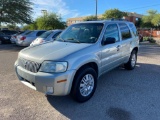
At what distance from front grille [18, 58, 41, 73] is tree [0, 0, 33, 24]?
2215 centimetres

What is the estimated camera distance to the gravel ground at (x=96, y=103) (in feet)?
11.1

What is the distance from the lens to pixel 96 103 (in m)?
3.89

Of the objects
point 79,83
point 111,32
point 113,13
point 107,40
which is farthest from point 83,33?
point 113,13

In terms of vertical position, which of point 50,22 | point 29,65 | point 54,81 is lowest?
point 54,81

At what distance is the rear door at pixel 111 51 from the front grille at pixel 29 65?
1.68m

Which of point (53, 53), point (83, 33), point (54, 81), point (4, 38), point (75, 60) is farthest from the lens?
point (4, 38)

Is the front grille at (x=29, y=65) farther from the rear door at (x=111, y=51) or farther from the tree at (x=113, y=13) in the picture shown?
the tree at (x=113, y=13)

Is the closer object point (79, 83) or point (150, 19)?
point (79, 83)

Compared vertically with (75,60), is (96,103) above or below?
below

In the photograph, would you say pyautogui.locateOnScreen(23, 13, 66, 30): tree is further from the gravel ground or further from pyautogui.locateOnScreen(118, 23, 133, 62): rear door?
the gravel ground

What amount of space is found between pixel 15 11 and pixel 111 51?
74.6 feet

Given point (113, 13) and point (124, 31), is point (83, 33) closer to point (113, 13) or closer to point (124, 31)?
point (124, 31)

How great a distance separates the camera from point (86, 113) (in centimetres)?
347

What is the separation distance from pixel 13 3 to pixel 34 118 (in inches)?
932
